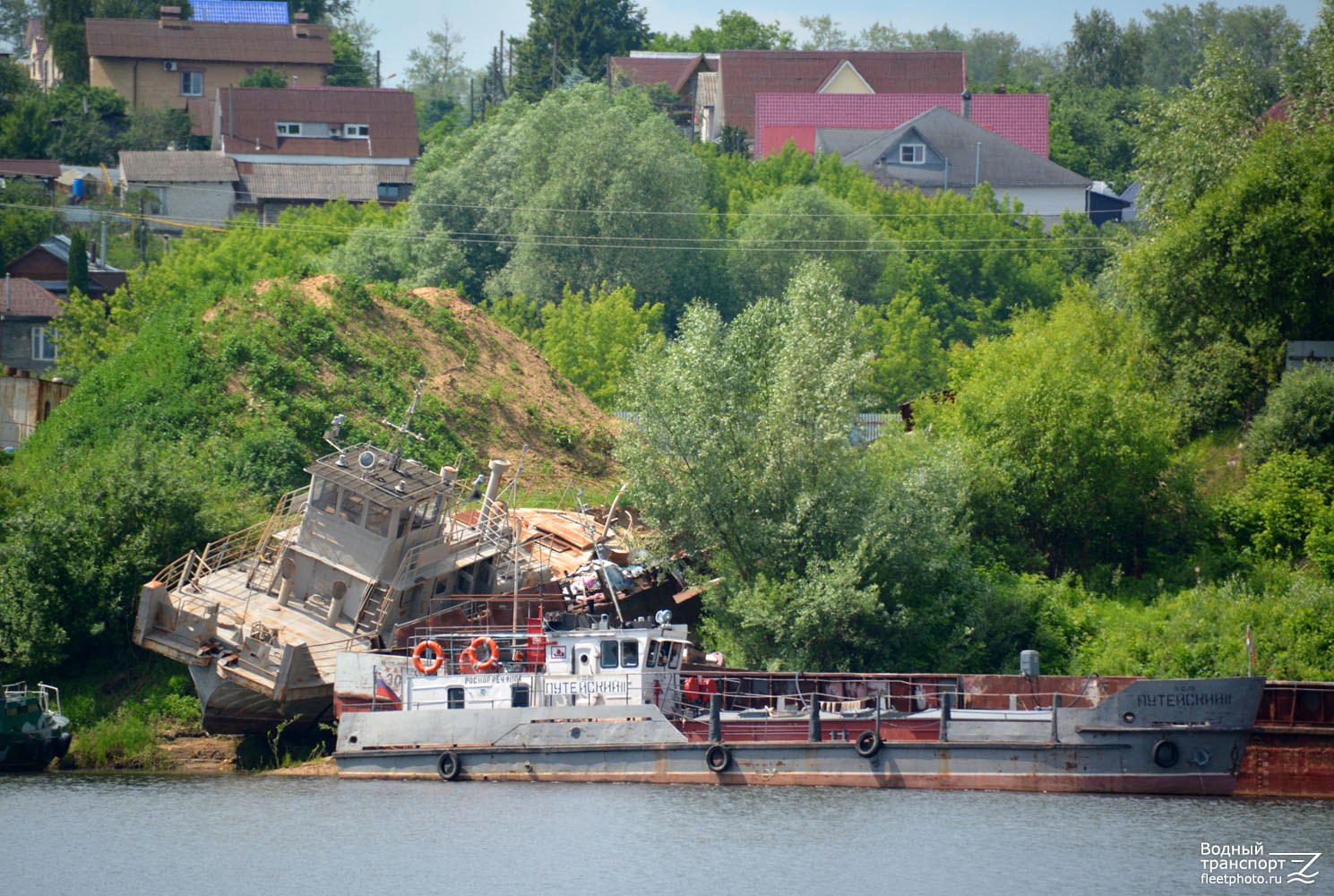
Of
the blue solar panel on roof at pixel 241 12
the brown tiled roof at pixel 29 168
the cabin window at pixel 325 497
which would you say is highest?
the blue solar panel on roof at pixel 241 12

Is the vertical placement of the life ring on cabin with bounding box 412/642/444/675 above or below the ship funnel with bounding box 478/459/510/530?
below

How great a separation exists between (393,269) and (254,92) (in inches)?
1523

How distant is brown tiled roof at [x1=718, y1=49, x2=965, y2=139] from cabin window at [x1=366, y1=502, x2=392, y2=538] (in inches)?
2960

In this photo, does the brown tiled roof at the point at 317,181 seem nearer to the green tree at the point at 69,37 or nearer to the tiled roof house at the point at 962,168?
the green tree at the point at 69,37

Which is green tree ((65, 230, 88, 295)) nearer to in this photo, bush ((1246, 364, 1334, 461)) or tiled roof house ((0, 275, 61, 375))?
tiled roof house ((0, 275, 61, 375))

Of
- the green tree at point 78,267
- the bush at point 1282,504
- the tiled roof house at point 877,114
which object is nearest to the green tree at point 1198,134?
the bush at point 1282,504

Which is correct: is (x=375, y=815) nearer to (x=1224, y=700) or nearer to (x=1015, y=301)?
(x=1224, y=700)

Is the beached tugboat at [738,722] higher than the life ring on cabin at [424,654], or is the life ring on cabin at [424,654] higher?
the life ring on cabin at [424,654]

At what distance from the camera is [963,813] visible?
1251 inches

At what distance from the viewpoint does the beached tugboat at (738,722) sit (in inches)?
1314

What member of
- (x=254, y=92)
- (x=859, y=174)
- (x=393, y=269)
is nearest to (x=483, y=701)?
(x=393, y=269)

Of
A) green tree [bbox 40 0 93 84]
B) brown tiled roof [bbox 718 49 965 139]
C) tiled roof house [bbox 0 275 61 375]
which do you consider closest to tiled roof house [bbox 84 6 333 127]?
green tree [bbox 40 0 93 84]

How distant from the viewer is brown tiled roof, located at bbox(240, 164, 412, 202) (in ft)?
339

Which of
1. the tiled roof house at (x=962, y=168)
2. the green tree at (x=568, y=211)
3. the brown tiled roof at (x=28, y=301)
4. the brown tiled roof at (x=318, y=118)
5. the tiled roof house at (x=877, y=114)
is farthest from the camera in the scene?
the brown tiled roof at (x=318, y=118)
